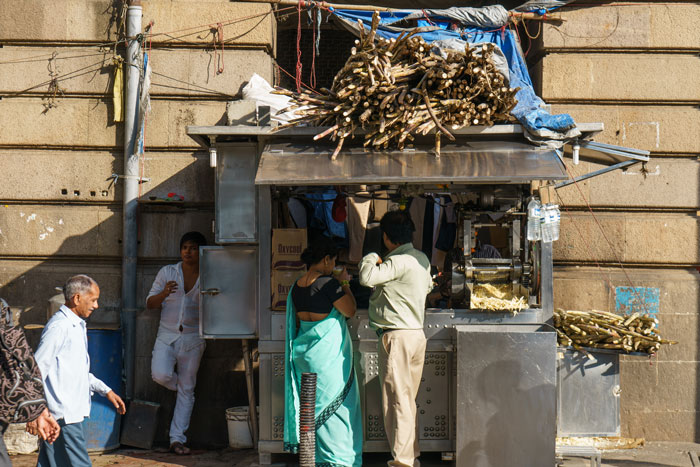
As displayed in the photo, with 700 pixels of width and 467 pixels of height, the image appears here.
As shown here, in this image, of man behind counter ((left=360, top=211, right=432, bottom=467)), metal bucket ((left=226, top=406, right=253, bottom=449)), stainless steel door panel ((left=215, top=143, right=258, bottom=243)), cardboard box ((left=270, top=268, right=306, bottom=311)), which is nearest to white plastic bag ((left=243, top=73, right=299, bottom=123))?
stainless steel door panel ((left=215, top=143, right=258, bottom=243))

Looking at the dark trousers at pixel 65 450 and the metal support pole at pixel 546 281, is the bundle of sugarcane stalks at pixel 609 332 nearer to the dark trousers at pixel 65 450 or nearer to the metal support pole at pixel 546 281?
the metal support pole at pixel 546 281

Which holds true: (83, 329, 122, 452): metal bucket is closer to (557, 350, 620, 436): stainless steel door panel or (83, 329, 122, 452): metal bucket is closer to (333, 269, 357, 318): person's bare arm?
(333, 269, 357, 318): person's bare arm

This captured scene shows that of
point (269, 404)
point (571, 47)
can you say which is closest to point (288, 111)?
point (269, 404)

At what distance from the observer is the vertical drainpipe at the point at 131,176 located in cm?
803

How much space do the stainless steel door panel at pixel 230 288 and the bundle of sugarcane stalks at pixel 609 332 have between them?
2725 mm

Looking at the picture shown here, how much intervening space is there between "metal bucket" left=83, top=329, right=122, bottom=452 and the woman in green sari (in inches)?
76.2

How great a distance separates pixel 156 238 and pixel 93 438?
2063 mm

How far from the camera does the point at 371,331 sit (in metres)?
6.86

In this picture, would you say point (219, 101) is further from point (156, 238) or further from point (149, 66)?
point (156, 238)

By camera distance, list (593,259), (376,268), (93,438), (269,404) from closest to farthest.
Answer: (376,268), (269,404), (93,438), (593,259)

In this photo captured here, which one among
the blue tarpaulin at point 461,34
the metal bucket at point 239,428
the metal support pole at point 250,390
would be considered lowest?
the metal bucket at point 239,428

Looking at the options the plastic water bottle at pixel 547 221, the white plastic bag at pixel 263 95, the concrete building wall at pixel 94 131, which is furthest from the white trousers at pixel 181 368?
the plastic water bottle at pixel 547 221

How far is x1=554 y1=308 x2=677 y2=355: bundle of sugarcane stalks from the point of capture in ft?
21.8

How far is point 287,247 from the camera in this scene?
6922 mm
